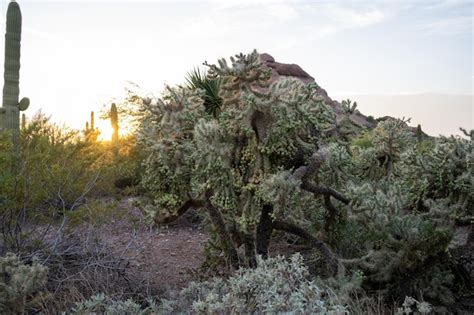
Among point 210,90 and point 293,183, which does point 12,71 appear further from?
point 293,183

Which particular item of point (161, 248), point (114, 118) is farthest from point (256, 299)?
point (114, 118)

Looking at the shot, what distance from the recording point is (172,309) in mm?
5383

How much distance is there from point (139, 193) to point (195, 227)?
130 inches

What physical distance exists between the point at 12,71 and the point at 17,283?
9.42m

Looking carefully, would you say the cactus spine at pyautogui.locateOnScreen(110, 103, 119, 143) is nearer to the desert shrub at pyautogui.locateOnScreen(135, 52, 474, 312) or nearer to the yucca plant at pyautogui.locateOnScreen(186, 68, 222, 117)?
the yucca plant at pyautogui.locateOnScreen(186, 68, 222, 117)

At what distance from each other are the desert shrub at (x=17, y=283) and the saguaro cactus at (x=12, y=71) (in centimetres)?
817

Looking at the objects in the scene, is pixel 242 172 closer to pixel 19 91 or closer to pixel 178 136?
pixel 178 136

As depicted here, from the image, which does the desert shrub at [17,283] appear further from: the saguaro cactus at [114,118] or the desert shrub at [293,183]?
the saguaro cactus at [114,118]

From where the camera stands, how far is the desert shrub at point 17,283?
18.0ft

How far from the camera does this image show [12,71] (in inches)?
545

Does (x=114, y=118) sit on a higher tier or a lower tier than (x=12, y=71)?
lower

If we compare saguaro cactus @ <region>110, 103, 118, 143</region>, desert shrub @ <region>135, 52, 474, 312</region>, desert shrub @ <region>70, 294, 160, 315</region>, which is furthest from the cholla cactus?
saguaro cactus @ <region>110, 103, 118, 143</region>

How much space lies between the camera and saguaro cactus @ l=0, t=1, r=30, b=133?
13430 mm

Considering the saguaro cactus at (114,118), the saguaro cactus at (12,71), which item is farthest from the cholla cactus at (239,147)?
the saguaro cactus at (114,118)
